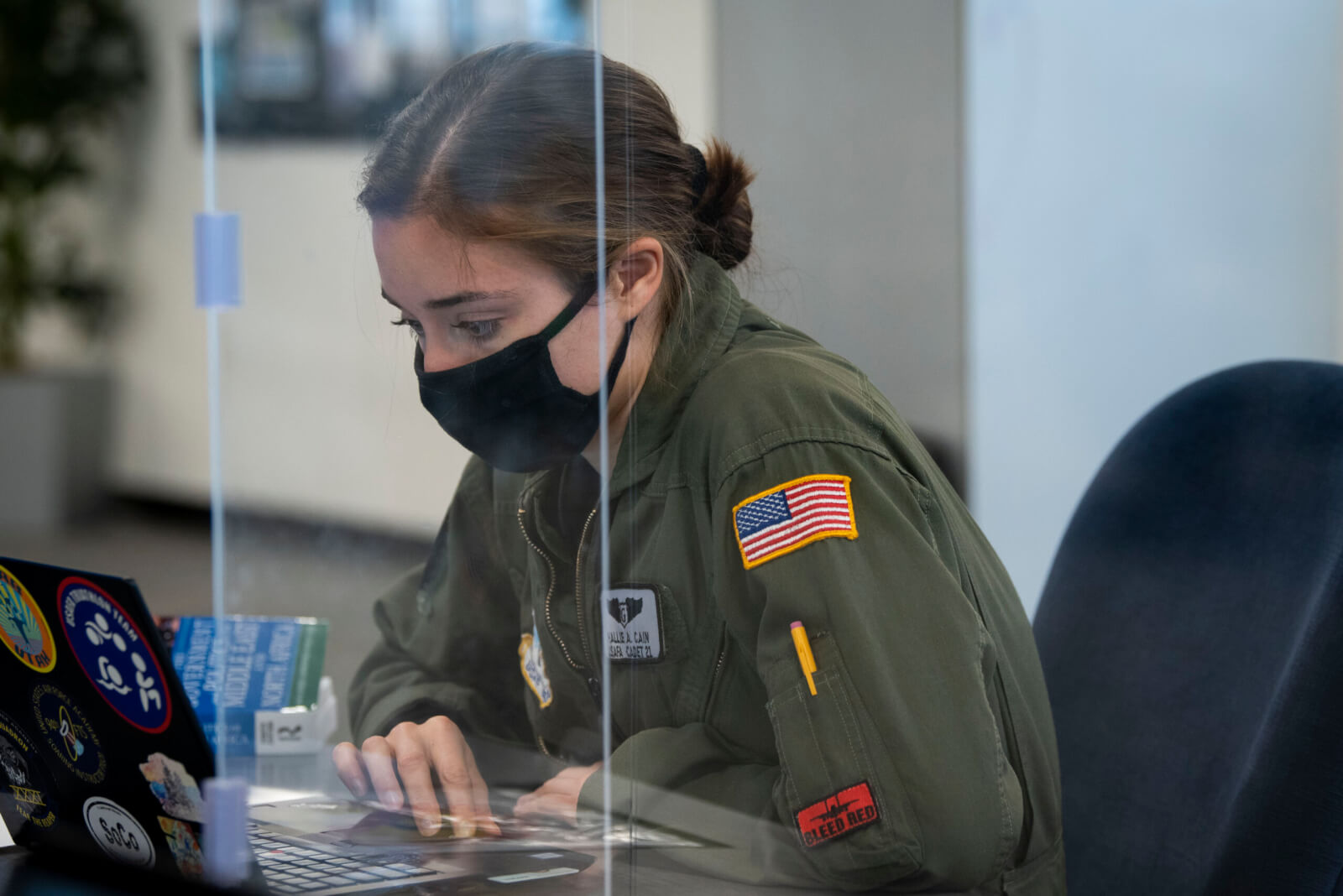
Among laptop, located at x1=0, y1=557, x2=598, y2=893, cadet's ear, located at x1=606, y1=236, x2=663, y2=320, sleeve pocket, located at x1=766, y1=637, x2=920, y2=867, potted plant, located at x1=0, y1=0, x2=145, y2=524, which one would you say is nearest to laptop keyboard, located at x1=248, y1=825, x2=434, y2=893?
laptop, located at x1=0, y1=557, x2=598, y2=893

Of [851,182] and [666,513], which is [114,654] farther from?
[851,182]

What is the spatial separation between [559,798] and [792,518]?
20 cm

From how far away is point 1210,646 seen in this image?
107 centimetres

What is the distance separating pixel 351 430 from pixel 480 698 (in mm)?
182

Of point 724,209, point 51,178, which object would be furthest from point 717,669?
point 51,178

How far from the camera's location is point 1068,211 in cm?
187

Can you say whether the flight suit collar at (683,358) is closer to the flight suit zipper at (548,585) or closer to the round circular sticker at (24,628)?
the flight suit zipper at (548,585)

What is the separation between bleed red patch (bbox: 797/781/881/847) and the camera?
734mm

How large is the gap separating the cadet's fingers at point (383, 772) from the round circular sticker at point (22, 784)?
0.64 feet

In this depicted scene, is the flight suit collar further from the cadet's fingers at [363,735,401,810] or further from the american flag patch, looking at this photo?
the cadet's fingers at [363,735,401,810]

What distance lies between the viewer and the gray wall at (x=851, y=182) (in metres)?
0.77

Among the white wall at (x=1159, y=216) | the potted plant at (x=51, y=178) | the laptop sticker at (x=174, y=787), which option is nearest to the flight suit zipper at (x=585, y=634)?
the laptop sticker at (x=174, y=787)

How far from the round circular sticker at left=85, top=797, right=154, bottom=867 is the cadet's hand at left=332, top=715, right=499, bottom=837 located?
13 cm

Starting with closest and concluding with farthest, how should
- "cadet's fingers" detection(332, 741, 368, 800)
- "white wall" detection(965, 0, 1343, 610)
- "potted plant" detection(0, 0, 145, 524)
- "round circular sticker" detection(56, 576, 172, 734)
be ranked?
"round circular sticker" detection(56, 576, 172, 734) < "cadet's fingers" detection(332, 741, 368, 800) < "white wall" detection(965, 0, 1343, 610) < "potted plant" detection(0, 0, 145, 524)
